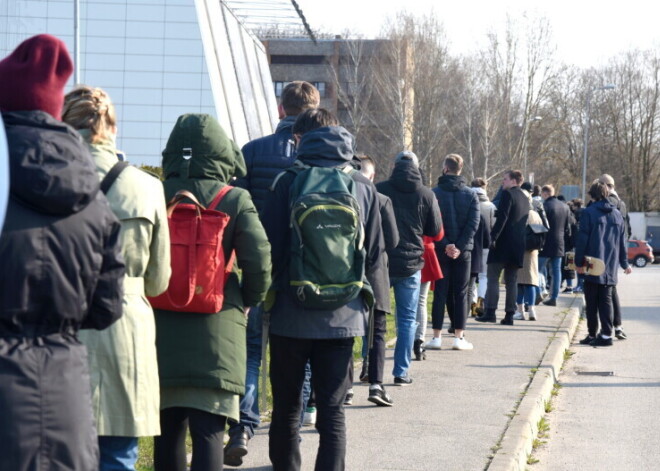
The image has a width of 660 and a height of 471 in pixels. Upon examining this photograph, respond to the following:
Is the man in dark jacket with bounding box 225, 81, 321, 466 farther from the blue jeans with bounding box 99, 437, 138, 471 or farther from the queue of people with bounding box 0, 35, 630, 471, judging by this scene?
the blue jeans with bounding box 99, 437, 138, 471

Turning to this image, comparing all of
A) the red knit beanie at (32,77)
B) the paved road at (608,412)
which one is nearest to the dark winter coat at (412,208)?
the paved road at (608,412)

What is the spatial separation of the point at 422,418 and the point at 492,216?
695 centimetres

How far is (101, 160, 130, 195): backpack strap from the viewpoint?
155 inches

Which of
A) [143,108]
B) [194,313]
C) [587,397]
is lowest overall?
[587,397]

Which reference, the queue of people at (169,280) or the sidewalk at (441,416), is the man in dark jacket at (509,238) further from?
the queue of people at (169,280)

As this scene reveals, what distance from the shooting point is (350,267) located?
16.4 feet

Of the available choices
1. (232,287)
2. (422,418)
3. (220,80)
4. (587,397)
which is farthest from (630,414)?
(220,80)

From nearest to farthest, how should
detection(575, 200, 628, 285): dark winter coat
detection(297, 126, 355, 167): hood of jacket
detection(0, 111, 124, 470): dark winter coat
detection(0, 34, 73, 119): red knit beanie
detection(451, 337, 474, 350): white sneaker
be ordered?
detection(0, 111, 124, 470): dark winter coat, detection(0, 34, 73, 119): red knit beanie, detection(297, 126, 355, 167): hood of jacket, detection(451, 337, 474, 350): white sneaker, detection(575, 200, 628, 285): dark winter coat

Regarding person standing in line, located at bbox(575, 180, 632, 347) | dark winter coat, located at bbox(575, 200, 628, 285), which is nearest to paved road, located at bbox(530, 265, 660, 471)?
person standing in line, located at bbox(575, 180, 632, 347)

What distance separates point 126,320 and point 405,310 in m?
4.71

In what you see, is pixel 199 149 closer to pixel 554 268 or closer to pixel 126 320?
pixel 126 320

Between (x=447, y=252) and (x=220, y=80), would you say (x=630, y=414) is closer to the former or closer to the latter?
(x=447, y=252)

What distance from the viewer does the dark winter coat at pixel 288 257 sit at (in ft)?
16.4

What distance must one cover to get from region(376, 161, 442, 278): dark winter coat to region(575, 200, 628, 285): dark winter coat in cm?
411
